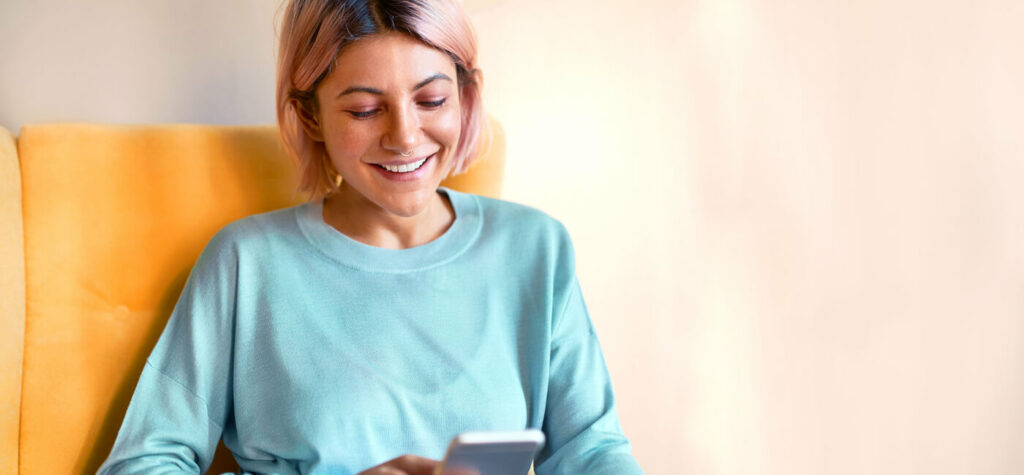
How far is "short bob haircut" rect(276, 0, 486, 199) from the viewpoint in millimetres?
1035

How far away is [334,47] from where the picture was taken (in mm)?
1037

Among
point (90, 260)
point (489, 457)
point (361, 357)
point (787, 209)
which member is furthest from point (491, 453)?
point (787, 209)

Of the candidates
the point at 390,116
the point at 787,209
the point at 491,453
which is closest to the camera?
the point at 491,453

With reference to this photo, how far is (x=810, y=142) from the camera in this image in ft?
4.92

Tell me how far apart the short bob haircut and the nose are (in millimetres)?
94

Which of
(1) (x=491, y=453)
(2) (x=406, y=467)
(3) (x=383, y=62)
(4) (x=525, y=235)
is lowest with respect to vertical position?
(2) (x=406, y=467)

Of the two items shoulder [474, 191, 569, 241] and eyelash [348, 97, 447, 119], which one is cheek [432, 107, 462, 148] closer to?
eyelash [348, 97, 447, 119]

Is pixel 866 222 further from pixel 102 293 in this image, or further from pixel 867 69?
pixel 102 293

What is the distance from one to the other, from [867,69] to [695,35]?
302mm

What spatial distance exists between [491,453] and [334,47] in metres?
0.54

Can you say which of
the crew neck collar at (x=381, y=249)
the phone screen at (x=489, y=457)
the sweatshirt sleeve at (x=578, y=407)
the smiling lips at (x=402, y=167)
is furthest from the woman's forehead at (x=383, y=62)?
the phone screen at (x=489, y=457)

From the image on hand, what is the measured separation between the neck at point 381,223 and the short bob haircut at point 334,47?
0.15 feet

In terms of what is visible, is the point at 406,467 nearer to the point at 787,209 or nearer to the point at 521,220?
the point at 521,220

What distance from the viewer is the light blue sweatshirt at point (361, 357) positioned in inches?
41.9
